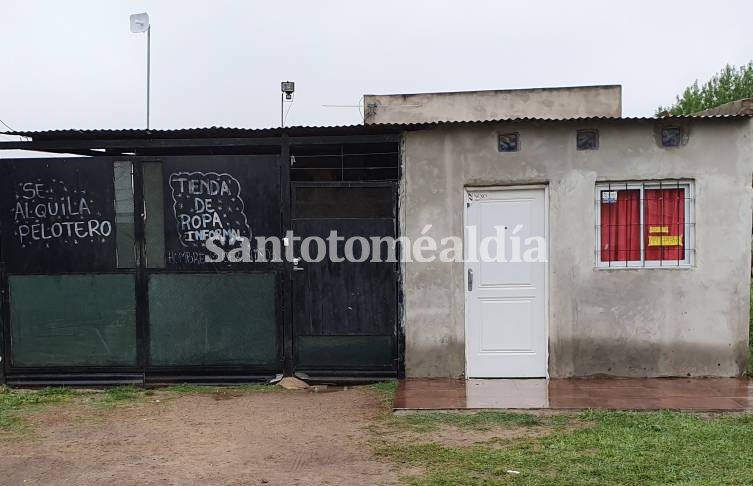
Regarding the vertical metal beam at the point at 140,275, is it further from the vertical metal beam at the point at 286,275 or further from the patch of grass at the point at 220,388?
the vertical metal beam at the point at 286,275

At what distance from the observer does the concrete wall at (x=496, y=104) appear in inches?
614

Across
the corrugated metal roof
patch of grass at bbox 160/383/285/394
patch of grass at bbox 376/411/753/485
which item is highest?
the corrugated metal roof

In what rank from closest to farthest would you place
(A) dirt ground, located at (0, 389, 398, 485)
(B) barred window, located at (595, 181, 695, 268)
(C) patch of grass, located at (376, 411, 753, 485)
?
(C) patch of grass, located at (376, 411, 753, 485)
(A) dirt ground, located at (0, 389, 398, 485)
(B) barred window, located at (595, 181, 695, 268)

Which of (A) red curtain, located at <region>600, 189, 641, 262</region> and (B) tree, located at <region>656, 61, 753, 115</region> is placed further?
(B) tree, located at <region>656, 61, 753, 115</region>

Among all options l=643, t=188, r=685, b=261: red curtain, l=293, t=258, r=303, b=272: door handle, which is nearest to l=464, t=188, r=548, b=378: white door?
→ l=643, t=188, r=685, b=261: red curtain

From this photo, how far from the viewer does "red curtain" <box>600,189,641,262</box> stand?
792 cm

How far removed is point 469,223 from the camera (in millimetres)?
8047

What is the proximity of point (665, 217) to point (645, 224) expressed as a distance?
231 millimetres

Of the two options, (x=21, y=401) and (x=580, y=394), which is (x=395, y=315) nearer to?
(x=580, y=394)

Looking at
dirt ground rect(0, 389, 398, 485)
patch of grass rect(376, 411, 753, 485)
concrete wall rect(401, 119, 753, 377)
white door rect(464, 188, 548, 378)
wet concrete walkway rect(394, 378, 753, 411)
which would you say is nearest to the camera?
patch of grass rect(376, 411, 753, 485)

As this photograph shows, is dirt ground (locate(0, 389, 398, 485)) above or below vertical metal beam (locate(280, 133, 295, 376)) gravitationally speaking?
below

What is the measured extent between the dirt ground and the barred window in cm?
316

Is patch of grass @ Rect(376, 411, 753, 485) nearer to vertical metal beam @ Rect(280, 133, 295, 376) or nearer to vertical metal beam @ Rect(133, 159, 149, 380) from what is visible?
vertical metal beam @ Rect(280, 133, 295, 376)

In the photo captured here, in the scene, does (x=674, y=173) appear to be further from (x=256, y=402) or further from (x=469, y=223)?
(x=256, y=402)
